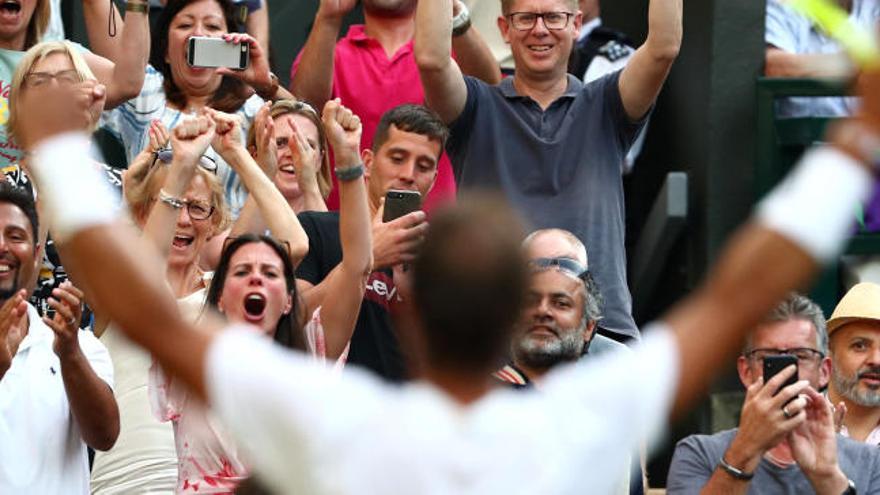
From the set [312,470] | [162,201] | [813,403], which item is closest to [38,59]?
[162,201]

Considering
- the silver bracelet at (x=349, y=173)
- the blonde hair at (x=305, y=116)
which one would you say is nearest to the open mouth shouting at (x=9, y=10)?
the blonde hair at (x=305, y=116)

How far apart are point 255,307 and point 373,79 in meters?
2.69

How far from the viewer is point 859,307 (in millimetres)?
6848

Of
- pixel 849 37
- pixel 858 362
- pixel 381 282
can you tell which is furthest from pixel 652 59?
pixel 849 37

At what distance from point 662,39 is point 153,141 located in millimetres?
1885

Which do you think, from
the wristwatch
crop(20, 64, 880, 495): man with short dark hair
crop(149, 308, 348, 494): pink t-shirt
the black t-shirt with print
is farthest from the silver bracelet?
crop(20, 64, 880, 495): man with short dark hair

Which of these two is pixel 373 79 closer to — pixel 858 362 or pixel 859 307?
pixel 859 307

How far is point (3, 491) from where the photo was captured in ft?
18.2

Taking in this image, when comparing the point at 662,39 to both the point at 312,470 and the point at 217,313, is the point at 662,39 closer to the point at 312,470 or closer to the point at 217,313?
the point at 217,313

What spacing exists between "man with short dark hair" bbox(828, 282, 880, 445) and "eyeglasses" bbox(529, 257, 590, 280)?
1.33 meters

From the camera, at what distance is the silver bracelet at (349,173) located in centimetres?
582

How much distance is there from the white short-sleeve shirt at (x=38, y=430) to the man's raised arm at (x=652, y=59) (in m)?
2.14

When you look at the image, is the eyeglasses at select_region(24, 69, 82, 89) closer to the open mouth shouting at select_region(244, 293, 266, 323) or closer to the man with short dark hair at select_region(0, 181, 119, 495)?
the man with short dark hair at select_region(0, 181, 119, 495)

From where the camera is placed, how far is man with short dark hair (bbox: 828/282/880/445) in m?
6.67
